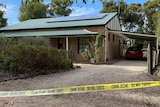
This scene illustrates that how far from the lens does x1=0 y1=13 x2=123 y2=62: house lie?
2150cm

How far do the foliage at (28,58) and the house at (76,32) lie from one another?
26.9 feet

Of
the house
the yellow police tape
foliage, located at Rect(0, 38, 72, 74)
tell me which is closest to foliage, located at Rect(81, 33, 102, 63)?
the house

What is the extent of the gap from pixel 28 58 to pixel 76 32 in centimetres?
1061

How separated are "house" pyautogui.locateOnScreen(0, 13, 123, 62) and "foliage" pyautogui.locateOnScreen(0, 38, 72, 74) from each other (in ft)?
26.9

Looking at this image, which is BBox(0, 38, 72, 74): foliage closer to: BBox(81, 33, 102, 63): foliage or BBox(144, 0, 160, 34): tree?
BBox(81, 33, 102, 63): foliage

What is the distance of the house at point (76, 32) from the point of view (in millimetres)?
21500

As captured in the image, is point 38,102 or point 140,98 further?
point 140,98

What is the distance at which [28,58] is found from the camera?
11211mm

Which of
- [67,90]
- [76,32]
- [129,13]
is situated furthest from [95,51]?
[129,13]

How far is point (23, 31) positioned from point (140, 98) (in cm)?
2045

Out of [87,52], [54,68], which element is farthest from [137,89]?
[87,52]

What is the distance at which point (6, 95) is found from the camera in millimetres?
6645

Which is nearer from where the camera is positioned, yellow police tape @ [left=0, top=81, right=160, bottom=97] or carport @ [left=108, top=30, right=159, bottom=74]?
yellow police tape @ [left=0, top=81, right=160, bottom=97]

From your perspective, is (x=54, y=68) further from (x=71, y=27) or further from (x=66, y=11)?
(x=66, y=11)
